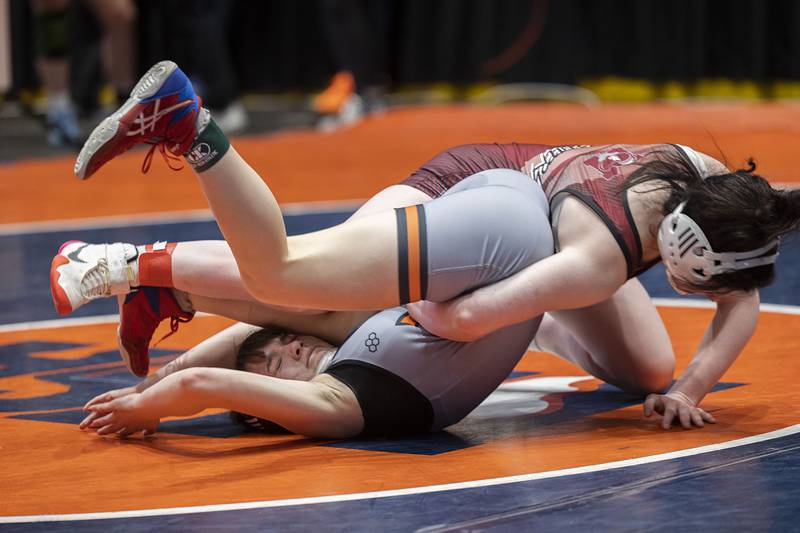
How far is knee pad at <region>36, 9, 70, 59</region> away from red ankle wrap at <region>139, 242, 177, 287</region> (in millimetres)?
5734

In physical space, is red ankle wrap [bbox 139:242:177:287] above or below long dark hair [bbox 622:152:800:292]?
below

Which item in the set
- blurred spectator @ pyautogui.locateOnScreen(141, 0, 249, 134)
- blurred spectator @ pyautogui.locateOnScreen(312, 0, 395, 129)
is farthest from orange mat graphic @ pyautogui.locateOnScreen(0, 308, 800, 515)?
blurred spectator @ pyautogui.locateOnScreen(312, 0, 395, 129)

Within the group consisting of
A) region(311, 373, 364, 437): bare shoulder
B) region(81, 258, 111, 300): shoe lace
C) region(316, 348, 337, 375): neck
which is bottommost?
region(311, 373, 364, 437): bare shoulder

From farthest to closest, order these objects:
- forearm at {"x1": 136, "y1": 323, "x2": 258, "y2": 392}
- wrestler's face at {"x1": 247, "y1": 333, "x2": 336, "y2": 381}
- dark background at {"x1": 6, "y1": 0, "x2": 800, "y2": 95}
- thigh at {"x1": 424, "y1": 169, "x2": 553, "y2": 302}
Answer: dark background at {"x1": 6, "y1": 0, "x2": 800, "y2": 95} → forearm at {"x1": 136, "y1": 323, "x2": 258, "y2": 392} → wrestler's face at {"x1": 247, "y1": 333, "x2": 336, "y2": 381} → thigh at {"x1": 424, "y1": 169, "x2": 553, "y2": 302}

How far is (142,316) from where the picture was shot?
301 cm

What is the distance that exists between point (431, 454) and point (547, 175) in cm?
70

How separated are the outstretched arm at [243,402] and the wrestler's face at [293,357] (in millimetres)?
129

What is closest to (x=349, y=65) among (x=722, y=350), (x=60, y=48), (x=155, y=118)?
(x=60, y=48)

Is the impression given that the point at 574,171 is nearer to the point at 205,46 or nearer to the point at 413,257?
the point at 413,257

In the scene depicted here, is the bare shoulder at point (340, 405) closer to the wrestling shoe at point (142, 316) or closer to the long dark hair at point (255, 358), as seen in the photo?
the long dark hair at point (255, 358)

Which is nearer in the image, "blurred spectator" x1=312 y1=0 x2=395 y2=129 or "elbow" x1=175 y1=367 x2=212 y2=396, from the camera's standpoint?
"elbow" x1=175 y1=367 x2=212 y2=396

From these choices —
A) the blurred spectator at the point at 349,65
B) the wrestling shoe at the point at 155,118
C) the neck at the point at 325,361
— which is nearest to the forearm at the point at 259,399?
the neck at the point at 325,361

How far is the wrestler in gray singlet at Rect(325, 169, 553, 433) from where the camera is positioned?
267 centimetres

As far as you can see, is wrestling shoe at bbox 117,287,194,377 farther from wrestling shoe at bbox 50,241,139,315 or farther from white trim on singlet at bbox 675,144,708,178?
white trim on singlet at bbox 675,144,708,178
